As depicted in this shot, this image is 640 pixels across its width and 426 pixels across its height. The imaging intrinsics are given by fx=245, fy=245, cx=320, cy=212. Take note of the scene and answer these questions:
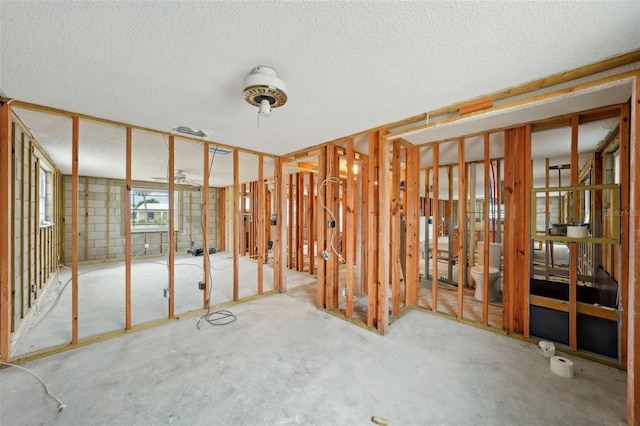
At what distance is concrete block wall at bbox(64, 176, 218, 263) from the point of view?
6.07 meters

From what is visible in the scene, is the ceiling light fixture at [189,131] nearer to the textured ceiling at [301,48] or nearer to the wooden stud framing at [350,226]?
the textured ceiling at [301,48]

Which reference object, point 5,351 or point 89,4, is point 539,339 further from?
point 5,351

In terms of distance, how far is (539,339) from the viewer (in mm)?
2473

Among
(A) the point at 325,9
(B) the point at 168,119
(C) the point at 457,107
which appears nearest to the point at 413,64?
(A) the point at 325,9

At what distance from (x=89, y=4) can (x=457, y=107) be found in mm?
2467

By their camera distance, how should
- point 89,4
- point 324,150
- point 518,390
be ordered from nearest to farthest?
point 89,4 → point 518,390 → point 324,150

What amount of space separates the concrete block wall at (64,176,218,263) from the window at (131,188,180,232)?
6.8 inches

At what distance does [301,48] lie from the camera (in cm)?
140

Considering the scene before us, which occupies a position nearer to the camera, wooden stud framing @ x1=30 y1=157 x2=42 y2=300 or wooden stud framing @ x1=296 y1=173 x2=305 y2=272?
wooden stud framing @ x1=30 y1=157 x2=42 y2=300

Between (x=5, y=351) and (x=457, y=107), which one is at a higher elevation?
(x=457, y=107)

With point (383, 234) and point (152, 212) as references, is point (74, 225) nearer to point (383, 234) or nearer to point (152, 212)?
point (383, 234)

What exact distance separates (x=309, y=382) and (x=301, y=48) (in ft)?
7.46

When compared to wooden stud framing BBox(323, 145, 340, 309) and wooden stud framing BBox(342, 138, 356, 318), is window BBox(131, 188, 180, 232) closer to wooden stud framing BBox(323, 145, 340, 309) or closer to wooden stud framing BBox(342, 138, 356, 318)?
wooden stud framing BBox(323, 145, 340, 309)

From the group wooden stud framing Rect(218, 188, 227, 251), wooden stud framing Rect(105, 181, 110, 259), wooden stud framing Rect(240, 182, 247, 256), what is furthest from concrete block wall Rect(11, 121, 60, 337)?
wooden stud framing Rect(218, 188, 227, 251)
